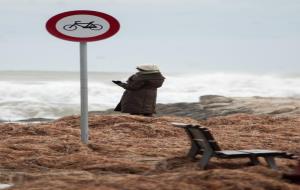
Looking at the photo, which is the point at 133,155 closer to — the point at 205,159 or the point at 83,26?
the point at 205,159

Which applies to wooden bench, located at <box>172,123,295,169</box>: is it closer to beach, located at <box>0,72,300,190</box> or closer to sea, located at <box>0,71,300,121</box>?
beach, located at <box>0,72,300,190</box>

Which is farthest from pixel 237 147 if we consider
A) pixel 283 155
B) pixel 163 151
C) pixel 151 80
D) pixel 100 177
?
pixel 151 80

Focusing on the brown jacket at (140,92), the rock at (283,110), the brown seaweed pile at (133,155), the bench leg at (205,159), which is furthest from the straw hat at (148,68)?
the bench leg at (205,159)

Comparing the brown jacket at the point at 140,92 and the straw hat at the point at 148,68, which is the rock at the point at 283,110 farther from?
the straw hat at the point at 148,68

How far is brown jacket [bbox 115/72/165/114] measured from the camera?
16.1 meters

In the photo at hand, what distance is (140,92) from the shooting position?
636 inches

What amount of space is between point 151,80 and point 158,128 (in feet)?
9.13

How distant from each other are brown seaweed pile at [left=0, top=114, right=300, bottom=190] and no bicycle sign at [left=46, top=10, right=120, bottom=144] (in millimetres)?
1002

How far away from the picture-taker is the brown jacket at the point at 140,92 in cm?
1606

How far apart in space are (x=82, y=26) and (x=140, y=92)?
520cm

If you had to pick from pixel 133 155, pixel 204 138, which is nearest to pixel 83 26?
pixel 133 155

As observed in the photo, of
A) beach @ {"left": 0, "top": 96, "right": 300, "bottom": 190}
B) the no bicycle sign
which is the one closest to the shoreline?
beach @ {"left": 0, "top": 96, "right": 300, "bottom": 190}

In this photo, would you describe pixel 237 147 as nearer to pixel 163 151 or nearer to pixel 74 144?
pixel 163 151

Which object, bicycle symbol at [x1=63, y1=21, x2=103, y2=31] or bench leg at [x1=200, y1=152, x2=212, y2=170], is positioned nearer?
bench leg at [x1=200, y1=152, x2=212, y2=170]
